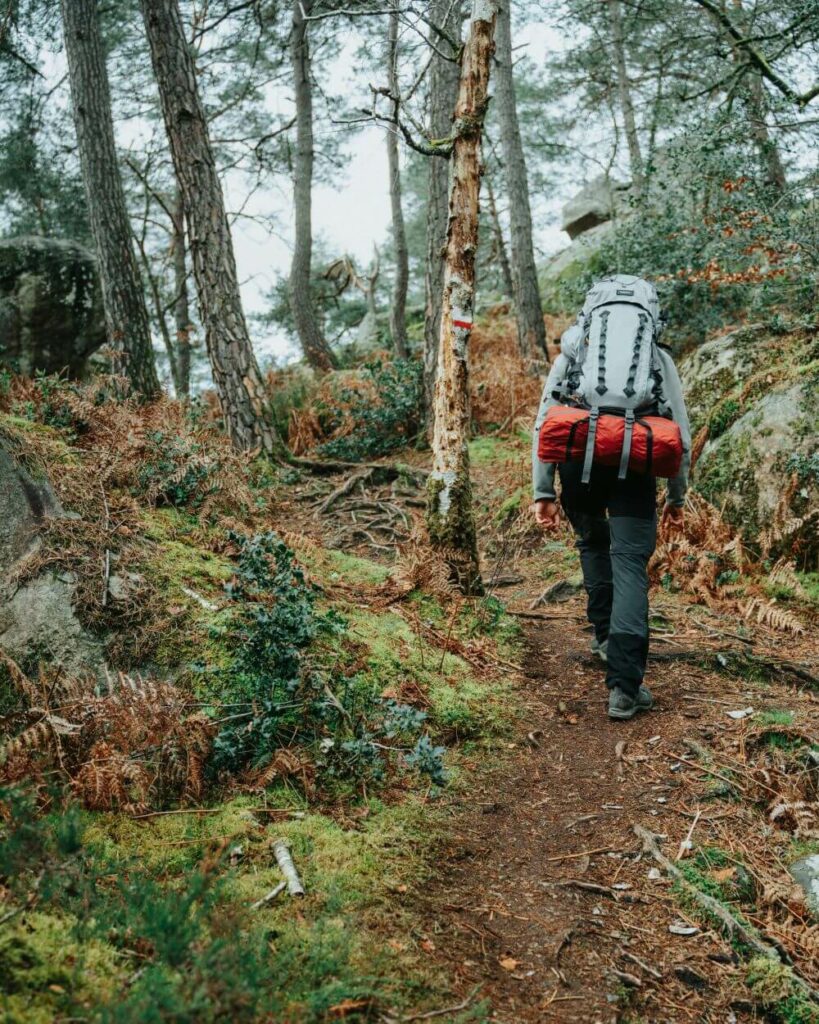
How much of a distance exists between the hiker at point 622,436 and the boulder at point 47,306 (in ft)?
35.2

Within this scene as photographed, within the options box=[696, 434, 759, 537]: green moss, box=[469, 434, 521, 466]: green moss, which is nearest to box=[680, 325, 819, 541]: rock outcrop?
box=[696, 434, 759, 537]: green moss

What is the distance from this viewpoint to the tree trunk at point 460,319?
5.24m

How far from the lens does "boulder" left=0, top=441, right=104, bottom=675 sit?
324 centimetres

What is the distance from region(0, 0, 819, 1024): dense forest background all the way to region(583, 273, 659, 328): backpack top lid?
1180 millimetres

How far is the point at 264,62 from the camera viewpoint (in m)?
17.3

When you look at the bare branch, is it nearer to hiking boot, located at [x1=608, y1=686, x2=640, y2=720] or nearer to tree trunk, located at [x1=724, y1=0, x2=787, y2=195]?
tree trunk, located at [x1=724, y1=0, x2=787, y2=195]

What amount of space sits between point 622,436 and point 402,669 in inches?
69.3

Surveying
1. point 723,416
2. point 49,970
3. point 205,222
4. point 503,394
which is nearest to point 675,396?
point 723,416

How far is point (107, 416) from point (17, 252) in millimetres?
9206

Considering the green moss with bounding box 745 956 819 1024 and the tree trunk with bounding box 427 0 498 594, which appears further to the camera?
the tree trunk with bounding box 427 0 498 594

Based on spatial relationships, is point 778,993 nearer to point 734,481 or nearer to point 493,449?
point 734,481

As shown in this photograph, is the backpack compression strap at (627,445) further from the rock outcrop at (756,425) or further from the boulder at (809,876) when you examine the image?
the rock outcrop at (756,425)

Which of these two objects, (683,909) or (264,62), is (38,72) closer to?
(264,62)

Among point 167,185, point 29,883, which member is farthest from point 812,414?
point 167,185
